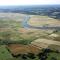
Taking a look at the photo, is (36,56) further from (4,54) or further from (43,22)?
(43,22)

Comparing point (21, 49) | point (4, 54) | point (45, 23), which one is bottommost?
point (45, 23)

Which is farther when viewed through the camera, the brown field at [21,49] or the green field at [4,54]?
the brown field at [21,49]

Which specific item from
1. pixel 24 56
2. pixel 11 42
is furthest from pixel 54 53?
pixel 11 42

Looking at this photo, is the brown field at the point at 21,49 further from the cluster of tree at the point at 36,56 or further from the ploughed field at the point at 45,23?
the ploughed field at the point at 45,23

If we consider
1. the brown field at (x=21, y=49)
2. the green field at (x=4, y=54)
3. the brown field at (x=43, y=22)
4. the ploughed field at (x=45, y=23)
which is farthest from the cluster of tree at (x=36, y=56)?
the brown field at (x=43, y=22)

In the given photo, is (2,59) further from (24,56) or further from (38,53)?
(38,53)

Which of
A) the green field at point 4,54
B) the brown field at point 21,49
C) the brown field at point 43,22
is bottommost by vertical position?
the brown field at point 43,22

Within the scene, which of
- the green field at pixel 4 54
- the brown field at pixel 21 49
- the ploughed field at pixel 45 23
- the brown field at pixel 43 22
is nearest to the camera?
the green field at pixel 4 54

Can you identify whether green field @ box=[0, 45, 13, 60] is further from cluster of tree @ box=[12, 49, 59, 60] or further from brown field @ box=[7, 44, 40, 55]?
cluster of tree @ box=[12, 49, 59, 60]

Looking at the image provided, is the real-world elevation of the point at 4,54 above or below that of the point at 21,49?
above

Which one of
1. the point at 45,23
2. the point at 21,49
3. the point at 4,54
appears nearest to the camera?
the point at 4,54

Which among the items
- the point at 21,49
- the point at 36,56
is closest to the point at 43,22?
the point at 21,49

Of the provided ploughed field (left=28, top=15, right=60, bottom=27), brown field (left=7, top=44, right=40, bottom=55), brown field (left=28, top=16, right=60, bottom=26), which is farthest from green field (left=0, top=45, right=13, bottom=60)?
brown field (left=28, top=16, right=60, bottom=26)
